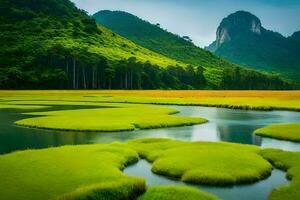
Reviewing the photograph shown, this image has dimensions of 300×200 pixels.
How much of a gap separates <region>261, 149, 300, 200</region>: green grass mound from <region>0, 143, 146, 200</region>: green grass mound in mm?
8602

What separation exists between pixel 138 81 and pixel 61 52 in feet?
125

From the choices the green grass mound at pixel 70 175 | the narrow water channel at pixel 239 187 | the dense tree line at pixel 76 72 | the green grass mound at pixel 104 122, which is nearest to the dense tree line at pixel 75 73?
the dense tree line at pixel 76 72

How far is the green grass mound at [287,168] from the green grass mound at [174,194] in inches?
172

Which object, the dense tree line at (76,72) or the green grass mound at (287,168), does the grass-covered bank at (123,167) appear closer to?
the green grass mound at (287,168)


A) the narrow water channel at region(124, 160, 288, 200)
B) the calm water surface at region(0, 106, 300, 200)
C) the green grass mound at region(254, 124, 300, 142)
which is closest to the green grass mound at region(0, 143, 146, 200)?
the narrow water channel at region(124, 160, 288, 200)

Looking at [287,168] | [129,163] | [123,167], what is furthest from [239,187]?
[129,163]

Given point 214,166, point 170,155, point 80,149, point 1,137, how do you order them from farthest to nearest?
point 1,137 < point 80,149 < point 170,155 < point 214,166

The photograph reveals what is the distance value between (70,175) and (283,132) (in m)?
33.4

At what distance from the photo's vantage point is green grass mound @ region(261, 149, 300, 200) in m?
24.5

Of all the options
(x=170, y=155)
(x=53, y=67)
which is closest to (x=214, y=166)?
(x=170, y=155)

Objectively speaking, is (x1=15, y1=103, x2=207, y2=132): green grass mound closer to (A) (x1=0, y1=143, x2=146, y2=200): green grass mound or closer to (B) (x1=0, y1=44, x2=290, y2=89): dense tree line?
(A) (x1=0, y1=143, x2=146, y2=200): green grass mound

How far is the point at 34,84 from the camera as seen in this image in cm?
16800

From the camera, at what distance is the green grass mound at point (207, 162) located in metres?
28.5

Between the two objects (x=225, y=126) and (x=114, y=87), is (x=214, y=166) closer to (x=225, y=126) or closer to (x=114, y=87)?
(x=225, y=126)
